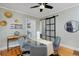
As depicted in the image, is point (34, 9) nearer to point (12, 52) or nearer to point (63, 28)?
point (63, 28)

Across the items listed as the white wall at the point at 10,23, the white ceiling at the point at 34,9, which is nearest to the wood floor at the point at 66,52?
the white wall at the point at 10,23

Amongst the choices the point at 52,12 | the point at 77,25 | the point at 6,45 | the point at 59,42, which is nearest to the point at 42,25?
the point at 52,12

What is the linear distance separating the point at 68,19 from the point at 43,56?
0.61 m

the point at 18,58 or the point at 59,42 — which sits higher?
the point at 59,42

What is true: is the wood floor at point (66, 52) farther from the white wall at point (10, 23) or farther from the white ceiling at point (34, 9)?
the white ceiling at point (34, 9)

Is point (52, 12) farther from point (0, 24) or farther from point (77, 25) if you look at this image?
point (0, 24)

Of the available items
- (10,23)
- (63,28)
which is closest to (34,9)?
(10,23)

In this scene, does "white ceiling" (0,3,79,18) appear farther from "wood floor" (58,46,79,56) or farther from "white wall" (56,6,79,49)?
"wood floor" (58,46,79,56)

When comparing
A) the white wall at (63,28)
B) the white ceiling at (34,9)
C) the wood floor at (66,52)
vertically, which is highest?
the white ceiling at (34,9)

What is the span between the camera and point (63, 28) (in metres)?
1.27

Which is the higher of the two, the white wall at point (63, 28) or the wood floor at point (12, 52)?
the white wall at point (63, 28)

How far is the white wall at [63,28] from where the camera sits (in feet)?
3.89

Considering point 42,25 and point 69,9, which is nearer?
point 69,9

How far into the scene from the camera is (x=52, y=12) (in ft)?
4.19
